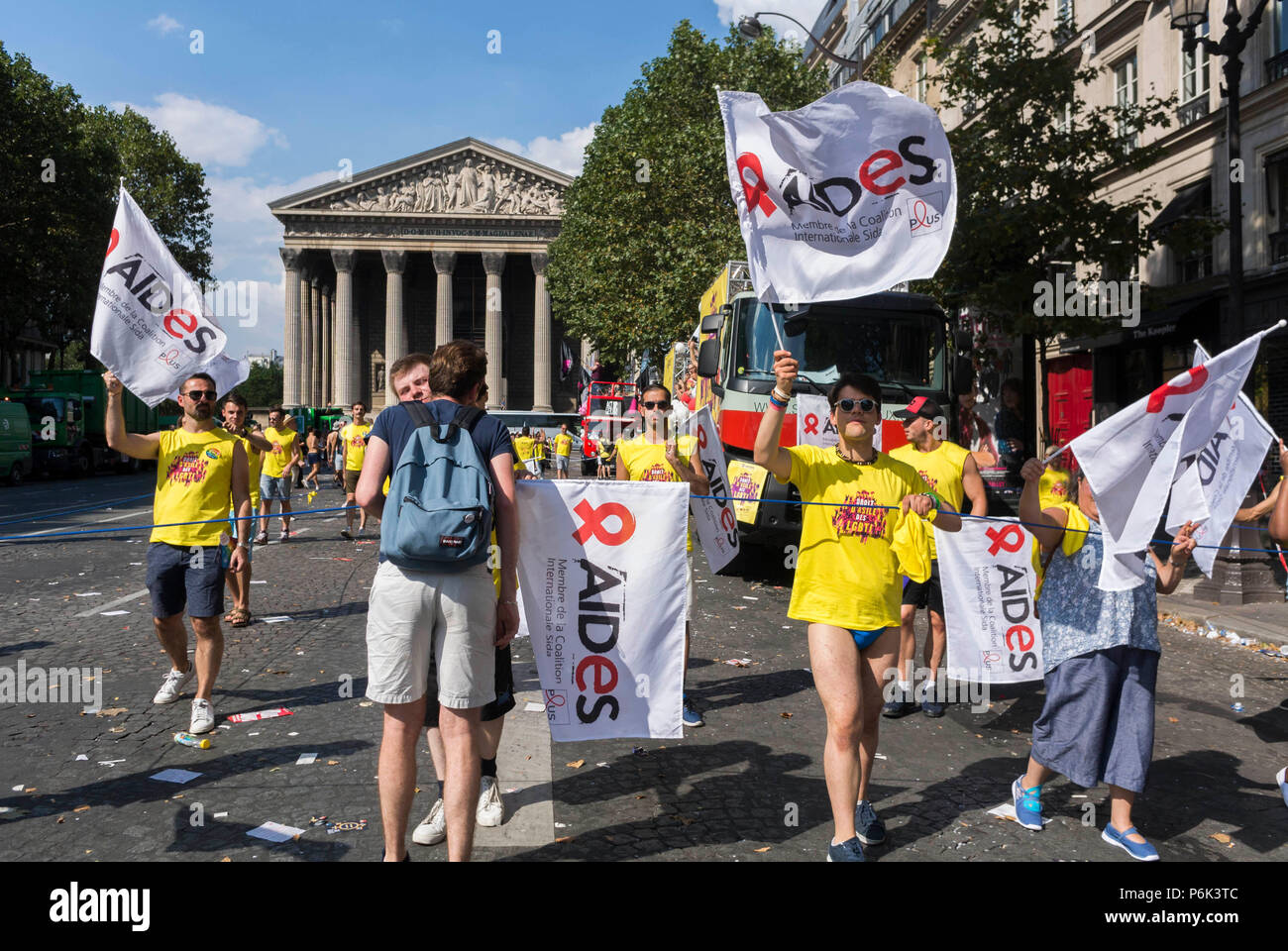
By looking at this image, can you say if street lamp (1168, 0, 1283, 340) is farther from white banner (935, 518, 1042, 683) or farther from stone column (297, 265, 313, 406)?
stone column (297, 265, 313, 406)

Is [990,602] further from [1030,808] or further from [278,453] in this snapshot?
[278,453]

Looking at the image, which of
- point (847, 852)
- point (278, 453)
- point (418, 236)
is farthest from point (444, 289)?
point (847, 852)

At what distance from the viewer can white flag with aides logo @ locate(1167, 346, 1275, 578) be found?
162 inches

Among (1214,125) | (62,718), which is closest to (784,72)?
(1214,125)

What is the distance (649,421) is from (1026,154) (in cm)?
1169

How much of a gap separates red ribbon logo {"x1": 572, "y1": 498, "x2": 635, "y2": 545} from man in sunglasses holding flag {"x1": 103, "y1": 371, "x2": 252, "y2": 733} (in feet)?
7.15

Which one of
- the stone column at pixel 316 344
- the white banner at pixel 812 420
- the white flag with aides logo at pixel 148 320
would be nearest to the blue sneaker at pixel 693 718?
the white flag with aides logo at pixel 148 320

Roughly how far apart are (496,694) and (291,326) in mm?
69234

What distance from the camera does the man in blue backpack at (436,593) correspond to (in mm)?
3262

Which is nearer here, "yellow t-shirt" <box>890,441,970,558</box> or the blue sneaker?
the blue sneaker

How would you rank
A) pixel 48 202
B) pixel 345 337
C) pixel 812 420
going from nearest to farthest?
pixel 812 420 → pixel 48 202 → pixel 345 337

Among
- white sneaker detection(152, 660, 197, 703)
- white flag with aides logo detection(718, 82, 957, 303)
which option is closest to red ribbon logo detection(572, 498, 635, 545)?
white flag with aides logo detection(718, 82, 957, 303)

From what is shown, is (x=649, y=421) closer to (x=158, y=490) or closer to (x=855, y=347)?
(x=158, y=490)

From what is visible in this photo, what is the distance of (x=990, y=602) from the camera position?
5945 mm
